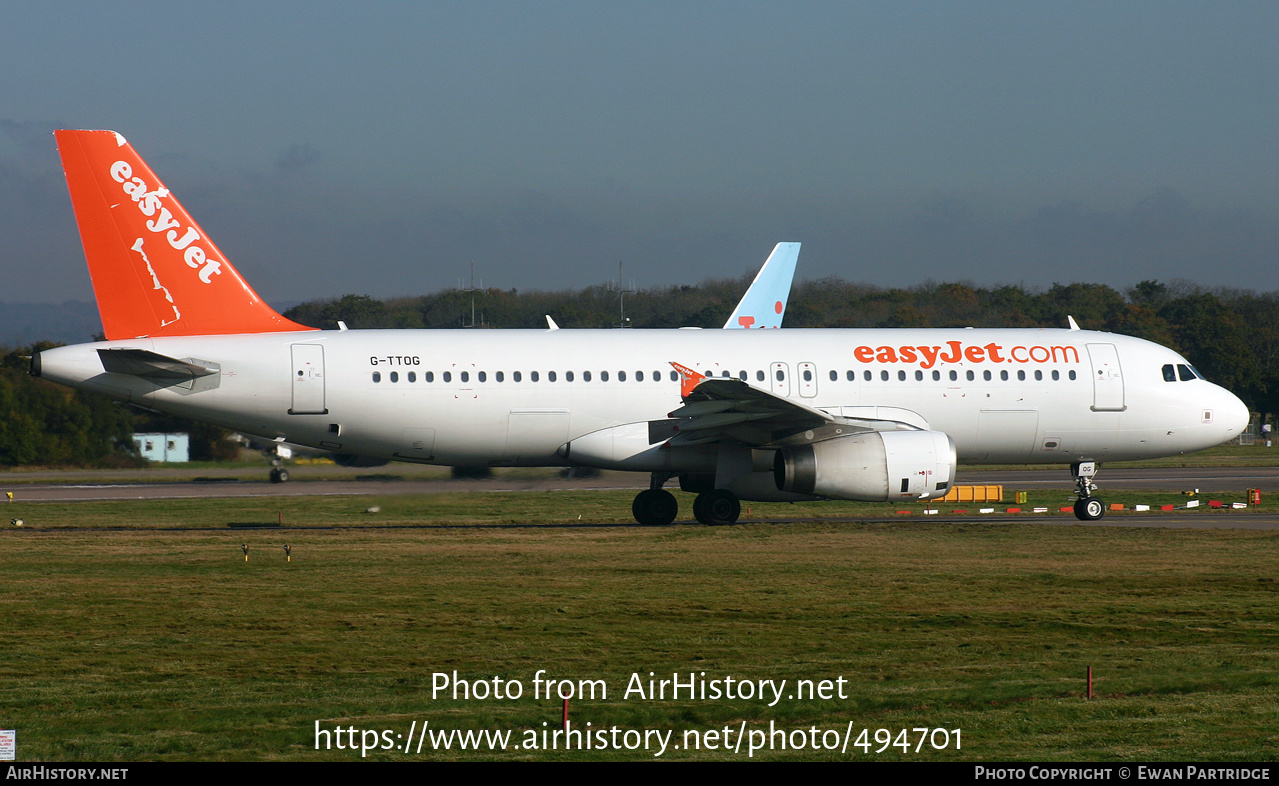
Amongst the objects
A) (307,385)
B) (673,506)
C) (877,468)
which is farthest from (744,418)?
(307,385)

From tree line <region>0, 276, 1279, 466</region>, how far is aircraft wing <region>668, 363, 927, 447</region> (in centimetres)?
2629

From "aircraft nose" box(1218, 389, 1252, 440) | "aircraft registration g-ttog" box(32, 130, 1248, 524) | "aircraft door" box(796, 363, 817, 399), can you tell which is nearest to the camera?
"aircraft registration g-ttog" box(32, 130, 1248, 524)

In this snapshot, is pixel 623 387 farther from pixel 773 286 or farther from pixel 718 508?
pixel 773 286

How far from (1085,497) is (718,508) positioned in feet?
27.2

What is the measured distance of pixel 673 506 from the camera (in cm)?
2664

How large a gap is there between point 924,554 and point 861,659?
9.52 meters

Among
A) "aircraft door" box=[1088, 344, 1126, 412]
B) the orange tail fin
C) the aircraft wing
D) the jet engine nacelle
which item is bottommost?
the jet engine nacelle

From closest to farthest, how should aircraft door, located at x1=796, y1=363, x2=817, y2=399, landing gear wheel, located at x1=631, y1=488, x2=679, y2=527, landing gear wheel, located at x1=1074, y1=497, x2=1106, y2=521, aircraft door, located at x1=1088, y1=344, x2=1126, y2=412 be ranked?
aircraft door, located at x1=796, y1=363, x2=817, y2=399 → landing gear wheel, located at x1=631, y1=488, x2=679, y2=527 → aircraft door, located at x1=1088, y1=344, x2=1126, y2=412 → landing gear wheel, located at x1=1074, y1=497, x2=1106, y2=521

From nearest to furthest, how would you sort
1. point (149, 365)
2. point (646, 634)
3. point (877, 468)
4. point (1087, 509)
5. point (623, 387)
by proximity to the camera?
point (646, 634), point (149, 365), point (877, 468), point (623, 387), point (1087, 509)

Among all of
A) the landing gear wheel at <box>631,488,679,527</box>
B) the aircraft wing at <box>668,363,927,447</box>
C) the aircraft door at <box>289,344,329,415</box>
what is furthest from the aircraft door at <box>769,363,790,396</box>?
the aircraft door at <box>289,344,329,415</box>

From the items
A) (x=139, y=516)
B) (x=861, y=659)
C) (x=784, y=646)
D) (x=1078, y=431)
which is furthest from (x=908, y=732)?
(x=139, y=516)

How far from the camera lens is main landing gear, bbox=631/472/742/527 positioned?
25875 millimetres

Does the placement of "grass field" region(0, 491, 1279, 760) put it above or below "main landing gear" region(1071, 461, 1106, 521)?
below

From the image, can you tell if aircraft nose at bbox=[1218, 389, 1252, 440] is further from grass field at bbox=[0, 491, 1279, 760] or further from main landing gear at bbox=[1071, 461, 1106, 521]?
grass field at bbox=[0, 491, 1279, 760]
